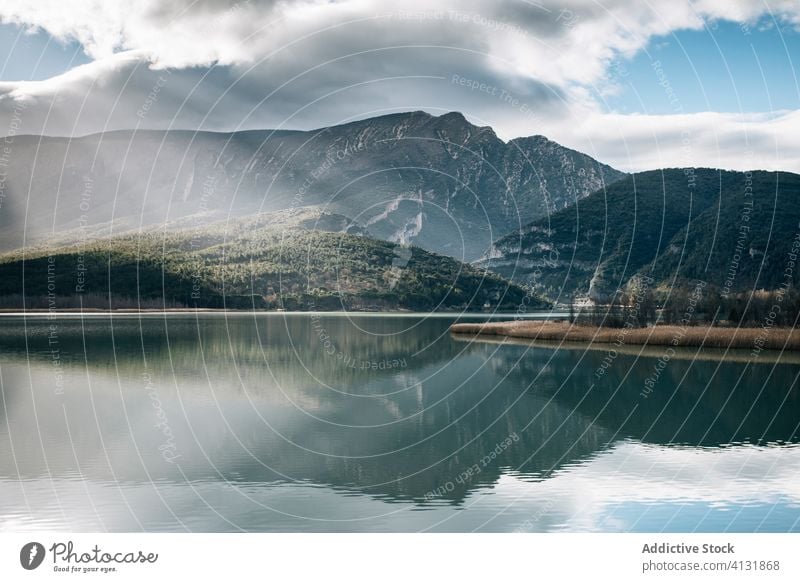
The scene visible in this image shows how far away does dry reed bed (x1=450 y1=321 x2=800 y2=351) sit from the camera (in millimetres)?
53375

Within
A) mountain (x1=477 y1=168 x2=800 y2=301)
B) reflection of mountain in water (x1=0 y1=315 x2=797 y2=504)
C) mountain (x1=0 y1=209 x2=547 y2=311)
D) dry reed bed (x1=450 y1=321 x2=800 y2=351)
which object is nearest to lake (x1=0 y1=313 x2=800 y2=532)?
reflection of mountain in water (x1=0 y1=315 x2=797 y2=504)

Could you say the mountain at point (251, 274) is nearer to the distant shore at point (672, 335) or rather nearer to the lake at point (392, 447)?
the distant shore at point (672, 335)

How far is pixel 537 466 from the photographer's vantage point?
61.1 feet

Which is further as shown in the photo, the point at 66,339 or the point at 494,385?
the point at 66,339

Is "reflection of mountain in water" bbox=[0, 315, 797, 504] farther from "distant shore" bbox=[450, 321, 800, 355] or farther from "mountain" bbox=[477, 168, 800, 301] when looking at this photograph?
"mountain" bbox=[477, 168, 800, 301]

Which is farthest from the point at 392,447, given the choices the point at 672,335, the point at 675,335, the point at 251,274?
the point at 251,274

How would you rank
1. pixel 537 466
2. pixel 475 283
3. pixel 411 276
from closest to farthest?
pixel 537 466 < pixel 411 276 < pixel 475 283

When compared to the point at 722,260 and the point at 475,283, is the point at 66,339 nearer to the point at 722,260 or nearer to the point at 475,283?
the point at 722,260

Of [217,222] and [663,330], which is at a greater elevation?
[217,222]

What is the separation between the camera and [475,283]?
170625mm

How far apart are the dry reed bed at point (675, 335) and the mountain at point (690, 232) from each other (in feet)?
91.1

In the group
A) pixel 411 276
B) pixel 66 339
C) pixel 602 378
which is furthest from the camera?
pixel 411 276
